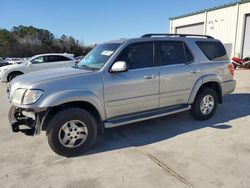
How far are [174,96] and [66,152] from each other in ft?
8.12

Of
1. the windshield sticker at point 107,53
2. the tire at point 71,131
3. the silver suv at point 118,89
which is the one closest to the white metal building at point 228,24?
the silver suv at point 118,89

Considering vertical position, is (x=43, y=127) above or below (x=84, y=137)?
above

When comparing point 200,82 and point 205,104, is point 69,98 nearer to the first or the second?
point 200,82

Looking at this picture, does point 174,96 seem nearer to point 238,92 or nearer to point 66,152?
point 66,152

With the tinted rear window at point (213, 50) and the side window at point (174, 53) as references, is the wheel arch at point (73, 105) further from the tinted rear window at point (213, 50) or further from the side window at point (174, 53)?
the tinted rear window at point (213, 50)

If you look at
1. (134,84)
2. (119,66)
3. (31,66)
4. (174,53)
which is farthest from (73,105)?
(31,66)

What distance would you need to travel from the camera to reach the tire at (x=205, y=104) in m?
5.46

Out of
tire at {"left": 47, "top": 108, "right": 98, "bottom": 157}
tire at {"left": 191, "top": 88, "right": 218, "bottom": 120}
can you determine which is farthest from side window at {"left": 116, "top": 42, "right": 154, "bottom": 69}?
tire at {"left": 191, "top": 88, "right": 218, "bottom": 120}

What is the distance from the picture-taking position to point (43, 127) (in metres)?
3.80

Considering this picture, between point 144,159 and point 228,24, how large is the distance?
66.3 ft

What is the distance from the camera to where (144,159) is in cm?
377

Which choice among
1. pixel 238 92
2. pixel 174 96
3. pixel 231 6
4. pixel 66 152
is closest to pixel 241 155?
pixel 174 96

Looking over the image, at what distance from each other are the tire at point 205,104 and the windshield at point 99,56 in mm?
2302

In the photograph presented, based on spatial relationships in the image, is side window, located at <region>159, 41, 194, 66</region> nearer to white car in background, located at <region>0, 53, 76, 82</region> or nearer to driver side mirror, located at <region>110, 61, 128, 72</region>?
driver side mirror, located at <region>110, 61, 128, 72</region>
